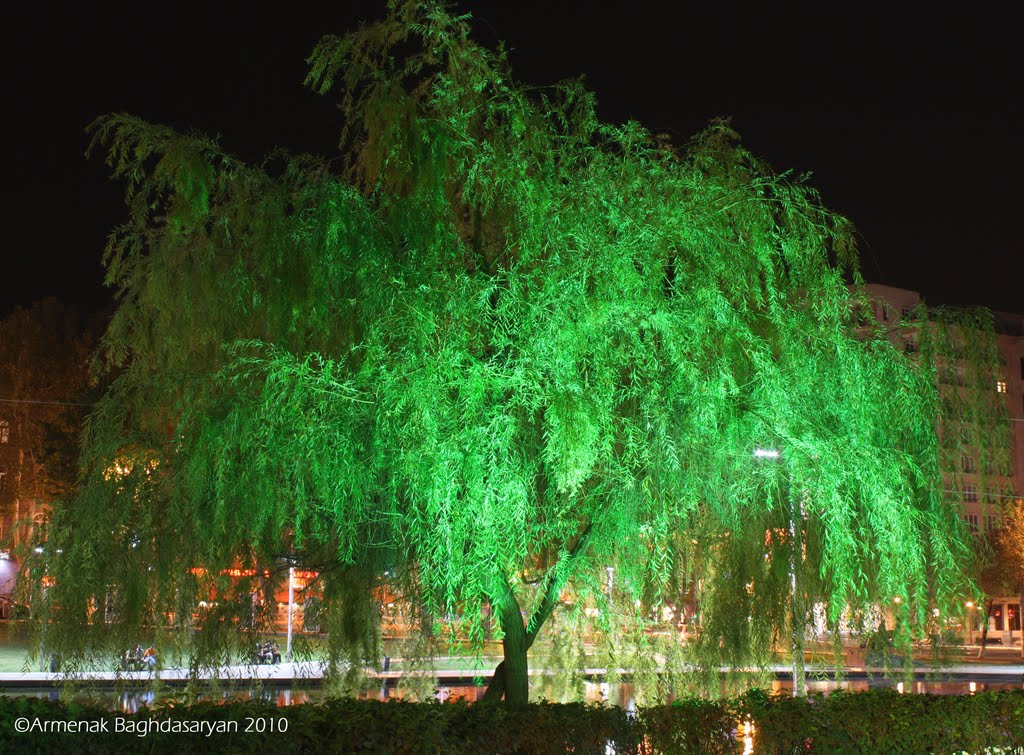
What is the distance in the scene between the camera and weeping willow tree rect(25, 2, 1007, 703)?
9.44m

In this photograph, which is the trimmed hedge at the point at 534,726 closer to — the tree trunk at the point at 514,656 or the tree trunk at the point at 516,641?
the tree trunk at the point at 516,641

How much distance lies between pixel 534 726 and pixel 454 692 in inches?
665

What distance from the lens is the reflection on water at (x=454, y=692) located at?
10.5 m

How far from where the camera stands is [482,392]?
30.0 ft

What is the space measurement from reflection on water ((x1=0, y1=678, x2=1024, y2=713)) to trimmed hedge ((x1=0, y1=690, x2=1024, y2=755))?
53 centimetres

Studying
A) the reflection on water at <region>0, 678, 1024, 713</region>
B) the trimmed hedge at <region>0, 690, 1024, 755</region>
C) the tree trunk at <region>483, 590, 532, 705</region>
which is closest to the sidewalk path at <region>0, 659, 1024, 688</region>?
the reflection on water at <region>0, 678, 1024, 713</region>

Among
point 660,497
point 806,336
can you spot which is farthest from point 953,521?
point 660,497

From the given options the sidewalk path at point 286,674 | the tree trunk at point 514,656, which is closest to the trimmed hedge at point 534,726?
the sidewalk path at point 286,674

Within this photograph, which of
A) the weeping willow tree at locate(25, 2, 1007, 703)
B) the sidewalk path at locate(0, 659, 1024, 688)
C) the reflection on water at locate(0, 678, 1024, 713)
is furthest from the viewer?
the sidewalk path at locate(0, 659, 1024, 688)

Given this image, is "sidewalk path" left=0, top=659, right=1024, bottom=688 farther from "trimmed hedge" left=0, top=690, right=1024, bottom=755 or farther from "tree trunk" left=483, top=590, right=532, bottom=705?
"trimmed hedge" left=0, top=690, right=1024, bottom=755

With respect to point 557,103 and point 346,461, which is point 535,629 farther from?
point 557,103

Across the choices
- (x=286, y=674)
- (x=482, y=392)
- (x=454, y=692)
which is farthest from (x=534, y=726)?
(x=286, y=674)

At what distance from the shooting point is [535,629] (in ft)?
37.5

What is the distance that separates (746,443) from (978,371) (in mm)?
3151
